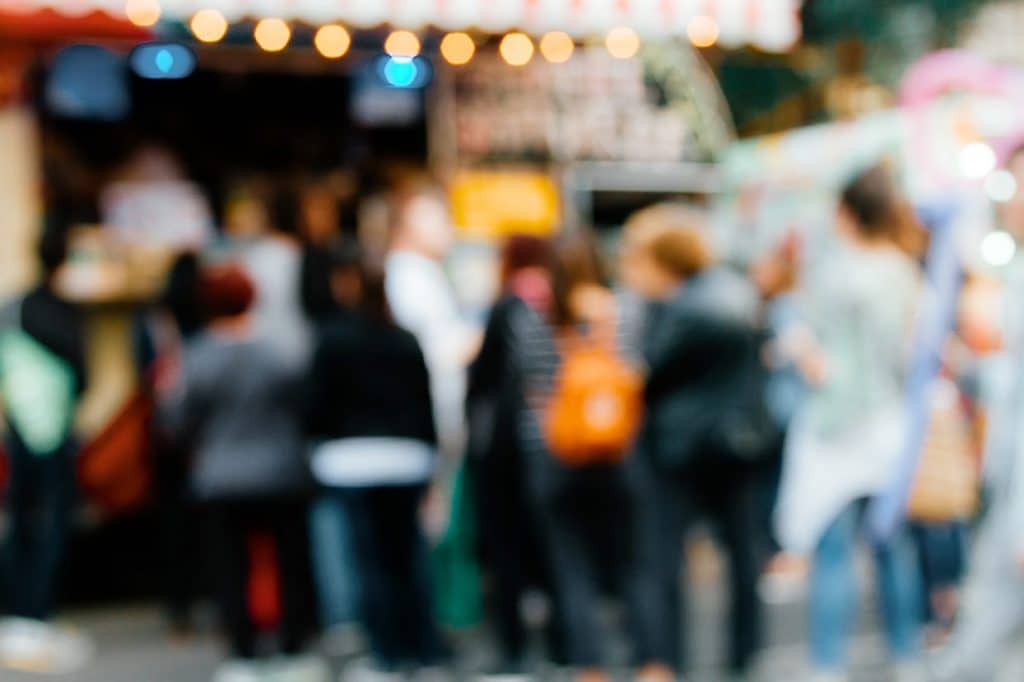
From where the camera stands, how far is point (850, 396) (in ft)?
18.5

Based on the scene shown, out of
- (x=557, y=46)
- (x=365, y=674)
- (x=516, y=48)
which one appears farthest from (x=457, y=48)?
(x=365, y=674)

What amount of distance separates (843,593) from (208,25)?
509 cm

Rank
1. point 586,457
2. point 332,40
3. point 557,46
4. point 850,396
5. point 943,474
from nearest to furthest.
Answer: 1. point 943,474
2. point 850,396
3. point 586,457
4. point 332,40
5. point 557,46

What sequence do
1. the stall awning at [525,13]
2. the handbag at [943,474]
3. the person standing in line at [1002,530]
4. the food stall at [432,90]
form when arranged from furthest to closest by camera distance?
the food stall at [432,90]
the stall awning at [525,13]
the handbag at [943,474]
the person standing in line at [1002,530]

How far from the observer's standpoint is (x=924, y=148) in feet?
26.7

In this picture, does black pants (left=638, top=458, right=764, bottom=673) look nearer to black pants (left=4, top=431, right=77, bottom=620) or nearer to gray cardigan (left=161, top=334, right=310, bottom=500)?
gray cardigan (left=161, top=334, right=310, bottom=500)

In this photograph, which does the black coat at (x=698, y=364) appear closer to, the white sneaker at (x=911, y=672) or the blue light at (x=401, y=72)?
the white sneaker at (x=911, y=672)

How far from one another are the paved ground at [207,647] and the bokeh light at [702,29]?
3.36 m

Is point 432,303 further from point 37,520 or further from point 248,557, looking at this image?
point 37,520

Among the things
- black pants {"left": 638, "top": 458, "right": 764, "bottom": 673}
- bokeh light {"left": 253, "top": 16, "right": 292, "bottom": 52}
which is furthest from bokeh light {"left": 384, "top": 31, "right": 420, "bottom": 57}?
black pants {"left": 638, "top": 458, "right": 764, "bottom": 673}

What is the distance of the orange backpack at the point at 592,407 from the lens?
572cm

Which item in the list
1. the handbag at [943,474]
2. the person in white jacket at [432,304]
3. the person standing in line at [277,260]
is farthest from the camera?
the person standing in line at [277,260]

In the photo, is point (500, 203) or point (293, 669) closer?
point (293, 669)

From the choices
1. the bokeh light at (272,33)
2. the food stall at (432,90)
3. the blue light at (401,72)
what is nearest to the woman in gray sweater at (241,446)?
the food stall at (432,90)
